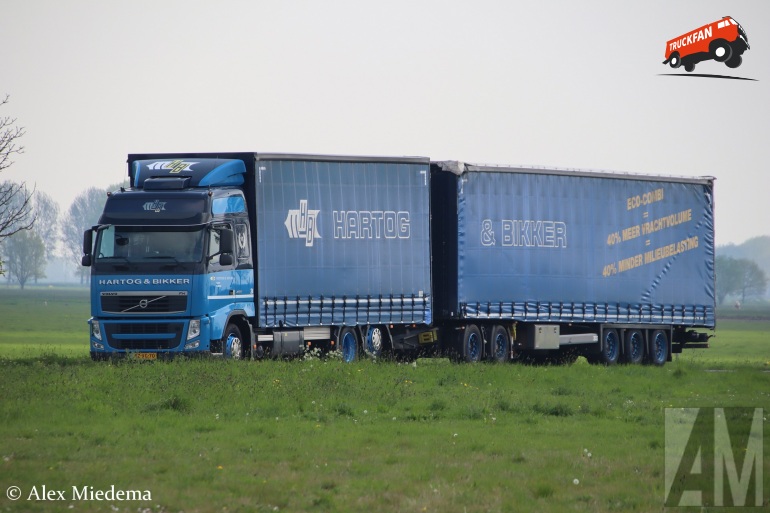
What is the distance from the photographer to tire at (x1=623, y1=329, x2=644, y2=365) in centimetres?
3559

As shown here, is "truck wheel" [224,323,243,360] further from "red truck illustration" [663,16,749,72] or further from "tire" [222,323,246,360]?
"red truck illustration" [663,16,749,72]

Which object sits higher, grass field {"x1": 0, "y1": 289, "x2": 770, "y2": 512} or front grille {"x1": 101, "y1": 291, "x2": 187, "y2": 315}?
front grille {"x1": 101, "y1": 291, "x2": 187, "y2": 315}

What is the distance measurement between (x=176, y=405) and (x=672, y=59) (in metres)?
24.2

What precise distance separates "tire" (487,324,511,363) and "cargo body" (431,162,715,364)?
83 millimetres

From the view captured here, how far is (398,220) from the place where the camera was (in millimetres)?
30156

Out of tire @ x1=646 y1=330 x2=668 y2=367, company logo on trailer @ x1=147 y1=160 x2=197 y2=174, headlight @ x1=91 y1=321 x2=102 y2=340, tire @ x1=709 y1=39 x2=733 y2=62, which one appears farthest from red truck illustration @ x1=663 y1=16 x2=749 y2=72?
headlight @ x1=91 y1=321 x2=102 y2=340

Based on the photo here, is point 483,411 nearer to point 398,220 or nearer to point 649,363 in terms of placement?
A: point 398,220

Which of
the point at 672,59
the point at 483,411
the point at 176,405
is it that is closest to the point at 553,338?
the point at 672,59

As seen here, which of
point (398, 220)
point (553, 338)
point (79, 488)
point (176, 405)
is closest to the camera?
point (79, 488)

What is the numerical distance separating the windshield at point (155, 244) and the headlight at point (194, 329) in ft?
4.01

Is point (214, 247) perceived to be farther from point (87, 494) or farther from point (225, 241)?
point (87, 494)

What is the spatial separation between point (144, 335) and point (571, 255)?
1330cm

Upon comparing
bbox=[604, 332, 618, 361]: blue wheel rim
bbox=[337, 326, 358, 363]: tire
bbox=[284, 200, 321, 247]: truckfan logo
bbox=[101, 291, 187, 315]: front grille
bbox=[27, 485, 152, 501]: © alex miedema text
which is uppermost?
bbox=[284, 200, 321, 247]: truckfan logo

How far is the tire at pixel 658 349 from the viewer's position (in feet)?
119
